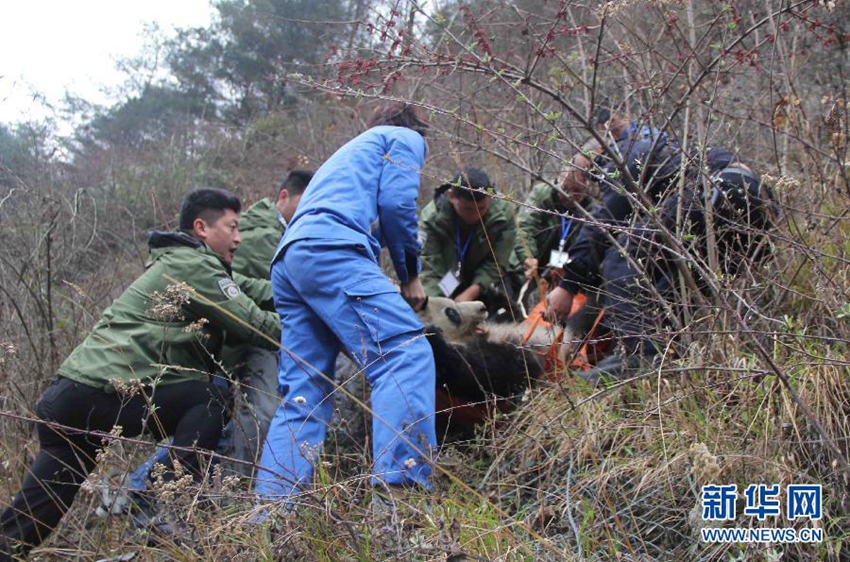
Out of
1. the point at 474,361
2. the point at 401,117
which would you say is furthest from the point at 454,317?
the point at 401,117

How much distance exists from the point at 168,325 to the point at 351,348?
2.89 feet

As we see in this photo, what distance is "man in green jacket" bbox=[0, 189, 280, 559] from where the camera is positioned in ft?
9.84

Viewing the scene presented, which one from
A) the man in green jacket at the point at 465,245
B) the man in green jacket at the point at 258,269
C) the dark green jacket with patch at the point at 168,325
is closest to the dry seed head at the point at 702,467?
the dark green jacket with patch at the point at 168,325

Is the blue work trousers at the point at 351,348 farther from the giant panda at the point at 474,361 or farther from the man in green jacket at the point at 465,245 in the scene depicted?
the man in green jacket at the point at 465,245

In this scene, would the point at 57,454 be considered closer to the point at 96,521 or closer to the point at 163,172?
the point at 96,521

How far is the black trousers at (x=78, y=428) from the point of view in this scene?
297cm

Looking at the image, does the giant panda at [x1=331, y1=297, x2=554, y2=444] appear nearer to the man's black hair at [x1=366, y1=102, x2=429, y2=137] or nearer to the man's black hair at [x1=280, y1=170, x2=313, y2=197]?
the man's black hair at [x1=366, y1=102, x2=429, y2=137]

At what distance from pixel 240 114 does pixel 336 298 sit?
1387cm

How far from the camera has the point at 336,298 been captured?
9.87 ft

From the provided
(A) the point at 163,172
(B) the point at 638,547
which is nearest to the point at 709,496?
(B) the point at 638,547

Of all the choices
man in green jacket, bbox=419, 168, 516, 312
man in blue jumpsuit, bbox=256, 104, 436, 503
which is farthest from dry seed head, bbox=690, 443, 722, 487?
man in green jacket, bbox=419, 168, 516, 312

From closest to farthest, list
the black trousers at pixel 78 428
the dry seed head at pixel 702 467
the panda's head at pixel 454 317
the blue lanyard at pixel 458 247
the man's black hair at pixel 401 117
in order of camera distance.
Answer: the dry seed head at pixel 702 467
the black trousers at pixel 78 428
the panda's head at pixel 454 317
the man's black hair at pixel 401 117
the blue lanyard at pixel 458 247

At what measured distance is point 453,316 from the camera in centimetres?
365

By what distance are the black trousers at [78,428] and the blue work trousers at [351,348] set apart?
0.31 m
